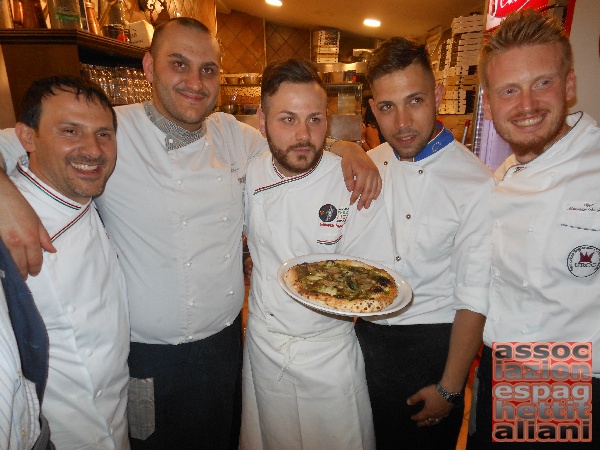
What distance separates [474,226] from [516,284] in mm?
282

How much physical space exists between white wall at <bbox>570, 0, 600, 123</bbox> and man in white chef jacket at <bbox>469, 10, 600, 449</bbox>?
1282 mm

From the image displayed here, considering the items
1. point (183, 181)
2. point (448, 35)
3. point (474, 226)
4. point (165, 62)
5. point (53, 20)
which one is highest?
point (448, 35)

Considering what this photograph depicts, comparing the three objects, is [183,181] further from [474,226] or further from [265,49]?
[265,49]

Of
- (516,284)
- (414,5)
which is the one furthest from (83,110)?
(414,5)

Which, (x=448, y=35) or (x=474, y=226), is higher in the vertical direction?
(x=448, y=35)

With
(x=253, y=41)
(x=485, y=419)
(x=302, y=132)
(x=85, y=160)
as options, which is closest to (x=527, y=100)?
(x=302, y=132)

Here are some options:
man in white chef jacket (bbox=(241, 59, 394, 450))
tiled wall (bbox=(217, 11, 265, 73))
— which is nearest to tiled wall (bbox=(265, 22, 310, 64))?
tiled wall (bbox=(217, 11, 265, 73))

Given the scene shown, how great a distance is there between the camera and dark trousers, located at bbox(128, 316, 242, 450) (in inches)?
68.2

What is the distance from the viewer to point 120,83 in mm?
2477

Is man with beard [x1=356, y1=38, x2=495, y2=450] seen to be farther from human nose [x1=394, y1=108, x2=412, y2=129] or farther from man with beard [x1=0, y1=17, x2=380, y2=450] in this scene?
man with beard [x1=0, y1=17, x2=380, y2=450]

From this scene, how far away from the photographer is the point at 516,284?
1.45m

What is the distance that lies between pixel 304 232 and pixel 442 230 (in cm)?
63

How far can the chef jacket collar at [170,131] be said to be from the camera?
5.57ft

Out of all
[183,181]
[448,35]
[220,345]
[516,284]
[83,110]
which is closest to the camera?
[83,110]
